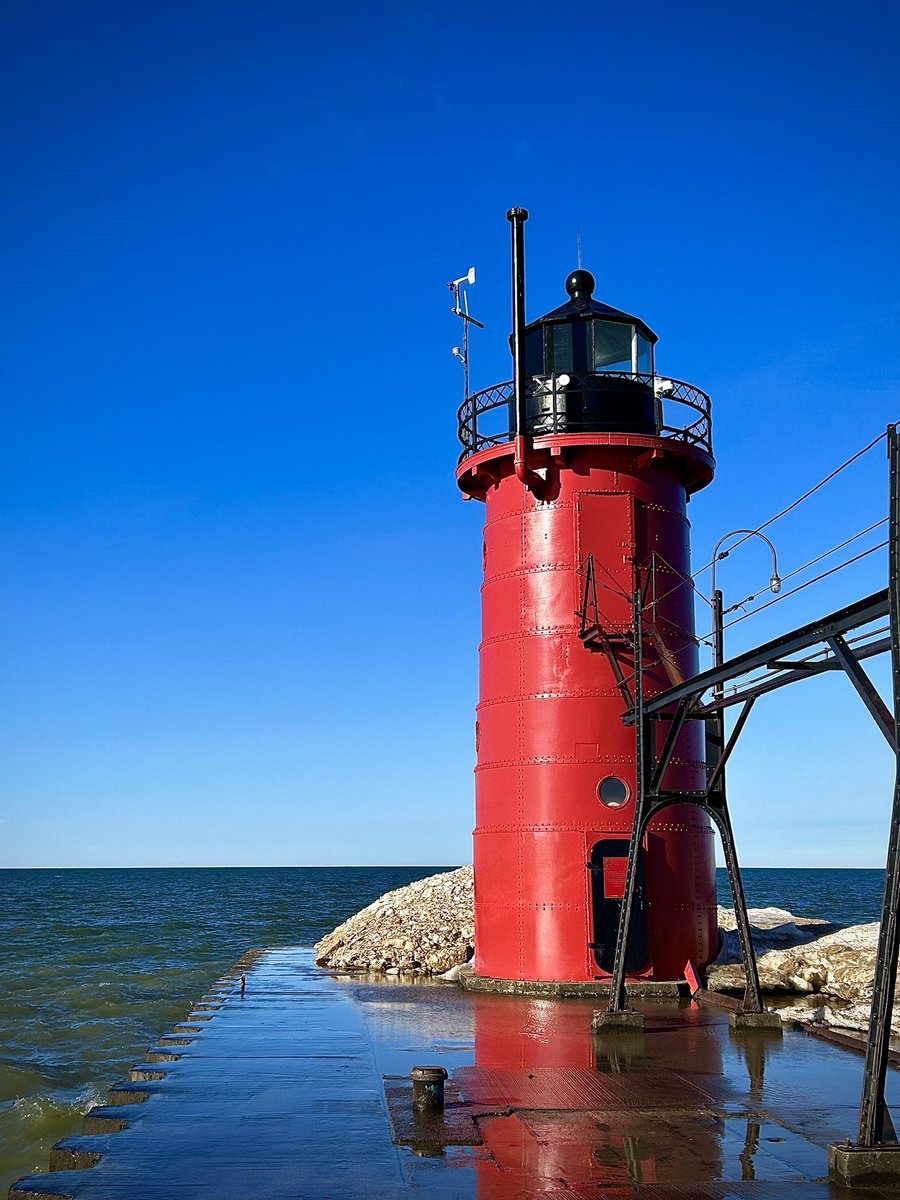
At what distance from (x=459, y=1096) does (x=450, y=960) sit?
1224 centimetres

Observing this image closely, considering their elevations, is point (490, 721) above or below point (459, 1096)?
above

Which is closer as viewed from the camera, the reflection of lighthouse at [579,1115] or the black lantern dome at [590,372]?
the reflection of lighthouse at [579,1115]

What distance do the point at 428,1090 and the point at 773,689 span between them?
6198 millimetres

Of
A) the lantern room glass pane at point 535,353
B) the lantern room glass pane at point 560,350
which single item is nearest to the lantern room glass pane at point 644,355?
the lantern room glass pane at point 560,350

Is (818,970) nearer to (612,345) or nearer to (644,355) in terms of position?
(644,355)

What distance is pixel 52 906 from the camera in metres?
78.2

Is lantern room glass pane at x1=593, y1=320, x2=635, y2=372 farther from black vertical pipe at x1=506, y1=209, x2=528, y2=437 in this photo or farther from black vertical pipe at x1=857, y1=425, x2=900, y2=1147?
black vertical pipe at x1=857, y1=425, x2=900, y2=1147

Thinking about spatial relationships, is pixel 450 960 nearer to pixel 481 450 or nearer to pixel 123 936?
pixel 481 450

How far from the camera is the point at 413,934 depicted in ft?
79.1

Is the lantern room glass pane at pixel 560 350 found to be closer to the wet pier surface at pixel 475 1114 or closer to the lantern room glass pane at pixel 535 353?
the lantern room glass pane at pixel 535 353

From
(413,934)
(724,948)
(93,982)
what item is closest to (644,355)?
(724,948)

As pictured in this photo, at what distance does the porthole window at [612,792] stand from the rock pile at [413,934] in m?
5.76

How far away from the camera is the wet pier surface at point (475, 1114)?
8.20 m

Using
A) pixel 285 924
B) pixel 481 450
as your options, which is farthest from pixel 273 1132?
pixel 285 924
